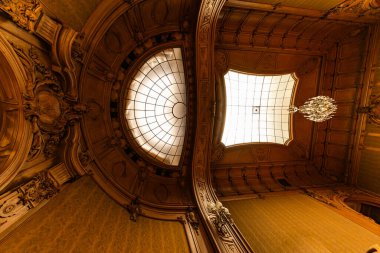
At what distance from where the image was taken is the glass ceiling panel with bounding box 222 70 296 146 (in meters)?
10.0

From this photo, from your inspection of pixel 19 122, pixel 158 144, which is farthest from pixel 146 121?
pixel 19 122

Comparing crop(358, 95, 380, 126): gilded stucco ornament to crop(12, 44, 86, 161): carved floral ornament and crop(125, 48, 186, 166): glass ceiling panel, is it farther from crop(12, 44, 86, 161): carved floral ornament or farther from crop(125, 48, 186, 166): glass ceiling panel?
crop(12, 44, 86, 161): carved floral ornament

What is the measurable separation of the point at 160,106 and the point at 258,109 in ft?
20.7

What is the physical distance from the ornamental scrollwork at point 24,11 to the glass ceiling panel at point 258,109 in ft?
27.0

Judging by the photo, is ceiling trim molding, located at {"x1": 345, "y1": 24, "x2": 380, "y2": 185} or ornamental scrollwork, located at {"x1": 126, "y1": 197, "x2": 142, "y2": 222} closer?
ornamental scrollwork, located at {"x1": 126, "y1": 197, "x2": 142, "y2": 222}

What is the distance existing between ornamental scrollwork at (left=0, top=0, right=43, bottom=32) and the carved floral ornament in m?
0.52

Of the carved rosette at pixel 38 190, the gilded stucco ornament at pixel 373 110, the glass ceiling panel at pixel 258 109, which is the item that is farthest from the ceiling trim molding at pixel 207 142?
the gilded stucco ornament at pixel 373 110

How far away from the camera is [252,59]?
8938mm

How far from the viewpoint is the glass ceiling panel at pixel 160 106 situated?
789cm

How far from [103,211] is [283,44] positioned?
1112 centimetres

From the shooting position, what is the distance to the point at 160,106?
339 inches

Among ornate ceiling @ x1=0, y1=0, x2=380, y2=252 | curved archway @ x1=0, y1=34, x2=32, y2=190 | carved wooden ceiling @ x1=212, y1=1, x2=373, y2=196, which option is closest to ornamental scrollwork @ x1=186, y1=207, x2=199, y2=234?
ornate ceiling @ x1=0, y1=0, x2=380, y2=252

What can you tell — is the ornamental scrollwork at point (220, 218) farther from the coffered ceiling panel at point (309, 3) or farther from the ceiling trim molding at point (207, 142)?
the coffered ceiling panel at point (309, 3)

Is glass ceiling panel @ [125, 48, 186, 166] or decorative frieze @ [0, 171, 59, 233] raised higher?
glass ceiling panel @ [125, 48, 186, 166]
